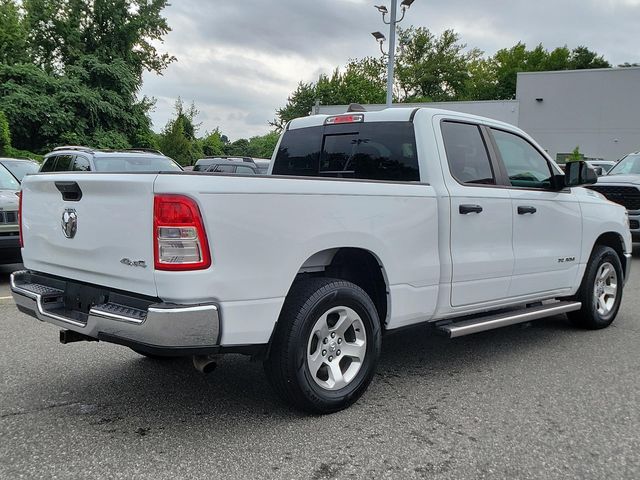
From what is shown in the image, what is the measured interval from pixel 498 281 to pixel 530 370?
734 mm

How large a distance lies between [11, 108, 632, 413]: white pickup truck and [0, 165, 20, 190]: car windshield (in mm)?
5074

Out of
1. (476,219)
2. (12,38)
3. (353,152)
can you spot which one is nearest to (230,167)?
(353,152)

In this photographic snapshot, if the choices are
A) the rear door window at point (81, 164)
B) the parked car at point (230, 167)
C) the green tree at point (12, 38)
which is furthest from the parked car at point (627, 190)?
the green tree at point (12, 38)

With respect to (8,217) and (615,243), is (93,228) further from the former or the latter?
(8,217)

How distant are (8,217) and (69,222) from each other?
5117 mm

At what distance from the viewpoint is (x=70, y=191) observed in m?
3.45

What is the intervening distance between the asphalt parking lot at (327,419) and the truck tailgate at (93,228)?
0.86 metres

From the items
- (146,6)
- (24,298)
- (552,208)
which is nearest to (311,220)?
(24,298)

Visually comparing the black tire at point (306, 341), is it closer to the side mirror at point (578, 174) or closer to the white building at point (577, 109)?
the side mirror at point (578, 174)

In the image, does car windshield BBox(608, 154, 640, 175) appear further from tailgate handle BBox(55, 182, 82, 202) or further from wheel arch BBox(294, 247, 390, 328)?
tailgate handle BBox(55, 182, 82, 202)

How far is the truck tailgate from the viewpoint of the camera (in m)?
3.02

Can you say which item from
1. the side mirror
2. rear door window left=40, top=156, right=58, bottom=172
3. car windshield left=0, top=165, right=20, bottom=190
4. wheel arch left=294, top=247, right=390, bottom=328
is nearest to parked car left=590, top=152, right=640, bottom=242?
the side mirror

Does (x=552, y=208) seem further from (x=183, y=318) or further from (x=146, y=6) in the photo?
(x=146, y=6)

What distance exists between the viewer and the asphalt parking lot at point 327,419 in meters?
2.96
